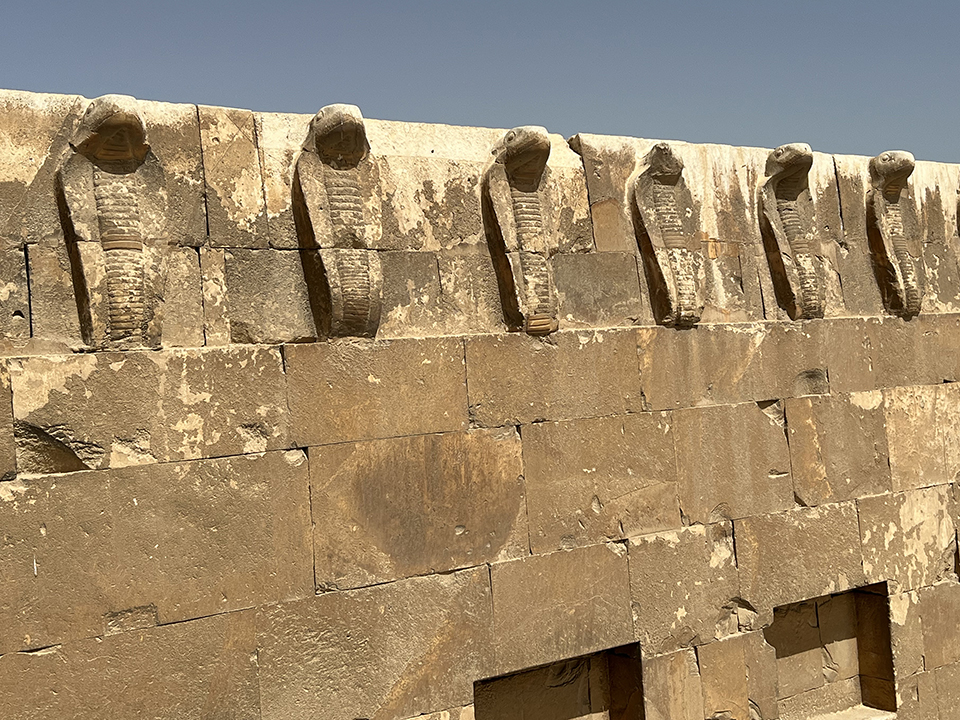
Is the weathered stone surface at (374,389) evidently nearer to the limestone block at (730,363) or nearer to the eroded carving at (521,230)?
the eroded carving at (521,230)

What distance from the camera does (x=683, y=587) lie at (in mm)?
5457

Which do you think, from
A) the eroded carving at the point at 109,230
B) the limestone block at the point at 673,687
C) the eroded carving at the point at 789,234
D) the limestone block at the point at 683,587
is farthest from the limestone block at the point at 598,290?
the eroded carving at the point at 109,230

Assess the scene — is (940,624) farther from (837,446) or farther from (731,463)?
(731,463)

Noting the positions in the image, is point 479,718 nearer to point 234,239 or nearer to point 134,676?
point 134,676

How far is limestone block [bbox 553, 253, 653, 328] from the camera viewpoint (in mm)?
5297

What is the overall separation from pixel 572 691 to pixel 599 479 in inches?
→ 48.4

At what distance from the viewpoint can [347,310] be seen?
452 centimetres

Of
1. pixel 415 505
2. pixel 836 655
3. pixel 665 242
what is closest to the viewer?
pixel 415 505

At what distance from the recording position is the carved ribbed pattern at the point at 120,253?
4.04m

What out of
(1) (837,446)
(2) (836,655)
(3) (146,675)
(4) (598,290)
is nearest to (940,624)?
(2) (836,655)

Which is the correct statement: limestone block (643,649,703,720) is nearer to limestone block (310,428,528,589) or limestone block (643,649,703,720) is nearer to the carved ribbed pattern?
limestone block (310,428,528,589)

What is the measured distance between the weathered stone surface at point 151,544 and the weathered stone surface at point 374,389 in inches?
9.2

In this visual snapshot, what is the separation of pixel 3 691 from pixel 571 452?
287 centimetres

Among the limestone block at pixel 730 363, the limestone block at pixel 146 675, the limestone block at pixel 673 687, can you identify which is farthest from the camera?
the limestone block at pixel 730 363
